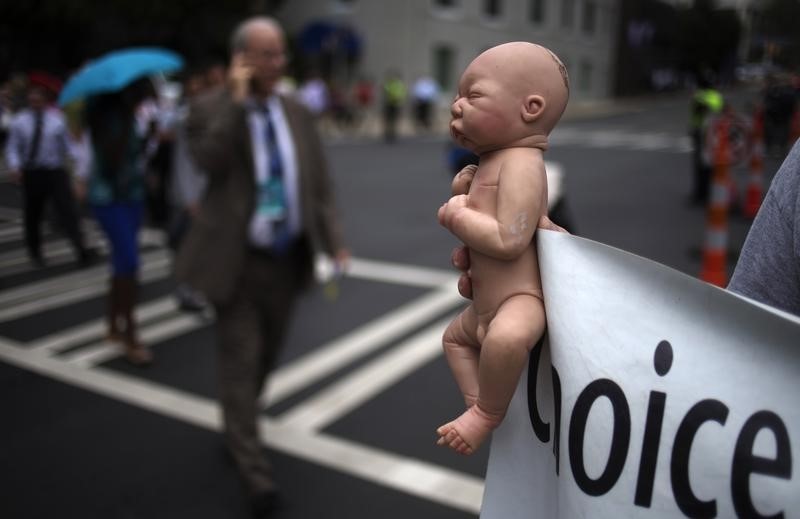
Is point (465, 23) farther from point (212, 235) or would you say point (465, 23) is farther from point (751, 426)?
point (751, 426)

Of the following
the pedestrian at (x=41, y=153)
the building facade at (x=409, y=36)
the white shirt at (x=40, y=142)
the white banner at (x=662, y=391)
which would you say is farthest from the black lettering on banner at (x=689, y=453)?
the building facade at (x=409, y=36)

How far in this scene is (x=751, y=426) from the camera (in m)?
0.82

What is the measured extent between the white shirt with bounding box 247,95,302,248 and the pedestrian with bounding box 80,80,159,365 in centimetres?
161

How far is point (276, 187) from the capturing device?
3.23m

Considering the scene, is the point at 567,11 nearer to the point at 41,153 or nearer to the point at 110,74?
the point at 41,153

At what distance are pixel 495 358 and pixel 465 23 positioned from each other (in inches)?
1020

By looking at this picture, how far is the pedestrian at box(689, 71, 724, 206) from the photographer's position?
5.77 m

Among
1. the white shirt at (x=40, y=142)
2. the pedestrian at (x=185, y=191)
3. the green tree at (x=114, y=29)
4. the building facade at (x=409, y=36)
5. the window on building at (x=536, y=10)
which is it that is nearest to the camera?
the window on building at (x=536, y=10)

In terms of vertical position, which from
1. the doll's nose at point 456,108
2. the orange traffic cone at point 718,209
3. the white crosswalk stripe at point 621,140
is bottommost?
the white crosswalk stripe at point 621,140

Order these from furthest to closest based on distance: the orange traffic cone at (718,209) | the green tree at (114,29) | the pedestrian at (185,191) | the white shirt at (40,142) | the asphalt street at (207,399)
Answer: the green tree at (114,29) → the orange traffic cone at (718,209) → the pedestrian at (185,191) → the asphalt street at (207,399) → the white shirt at (40,142)

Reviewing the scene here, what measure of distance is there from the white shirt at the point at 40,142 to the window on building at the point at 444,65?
25.4 m

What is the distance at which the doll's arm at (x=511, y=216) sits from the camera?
2.91 feet

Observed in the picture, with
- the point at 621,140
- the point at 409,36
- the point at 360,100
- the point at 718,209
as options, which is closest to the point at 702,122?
the point at 718,209

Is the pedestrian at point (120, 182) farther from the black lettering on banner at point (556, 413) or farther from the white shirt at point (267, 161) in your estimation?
the black lettering on banner at point (556, 413)
